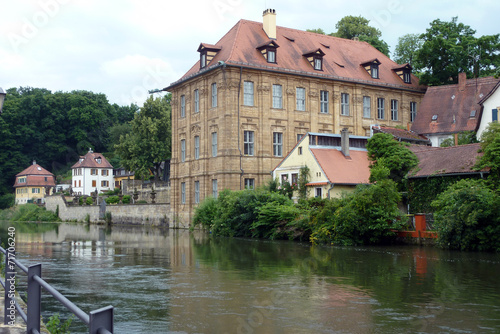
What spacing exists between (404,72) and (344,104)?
822 cm

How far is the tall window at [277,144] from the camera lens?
52.2m

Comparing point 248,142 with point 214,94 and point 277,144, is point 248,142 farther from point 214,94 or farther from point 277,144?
point 214,94

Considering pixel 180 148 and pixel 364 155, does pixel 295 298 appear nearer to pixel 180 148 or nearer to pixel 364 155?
pixel 364 155

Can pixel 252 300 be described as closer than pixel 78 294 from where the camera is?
Yes

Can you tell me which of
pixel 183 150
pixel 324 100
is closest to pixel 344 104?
pixel 324 100

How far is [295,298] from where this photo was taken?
1444 centimetres

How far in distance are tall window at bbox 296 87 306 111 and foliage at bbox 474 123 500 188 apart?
2365 cm

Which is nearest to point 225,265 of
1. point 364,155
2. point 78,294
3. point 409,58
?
point 78,294

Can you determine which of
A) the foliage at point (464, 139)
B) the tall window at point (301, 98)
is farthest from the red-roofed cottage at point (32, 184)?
the foliage at point (464, 139)

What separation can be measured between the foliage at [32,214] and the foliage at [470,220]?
209 feet

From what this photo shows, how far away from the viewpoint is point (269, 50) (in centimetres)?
5200

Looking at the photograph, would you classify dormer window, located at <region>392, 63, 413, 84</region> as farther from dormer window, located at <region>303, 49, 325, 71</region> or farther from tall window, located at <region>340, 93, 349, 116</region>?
dormer window, located at <region>303, 49, 325, 71</region>

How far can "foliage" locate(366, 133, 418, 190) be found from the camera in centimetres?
3603

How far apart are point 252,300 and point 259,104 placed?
38.1 meters
